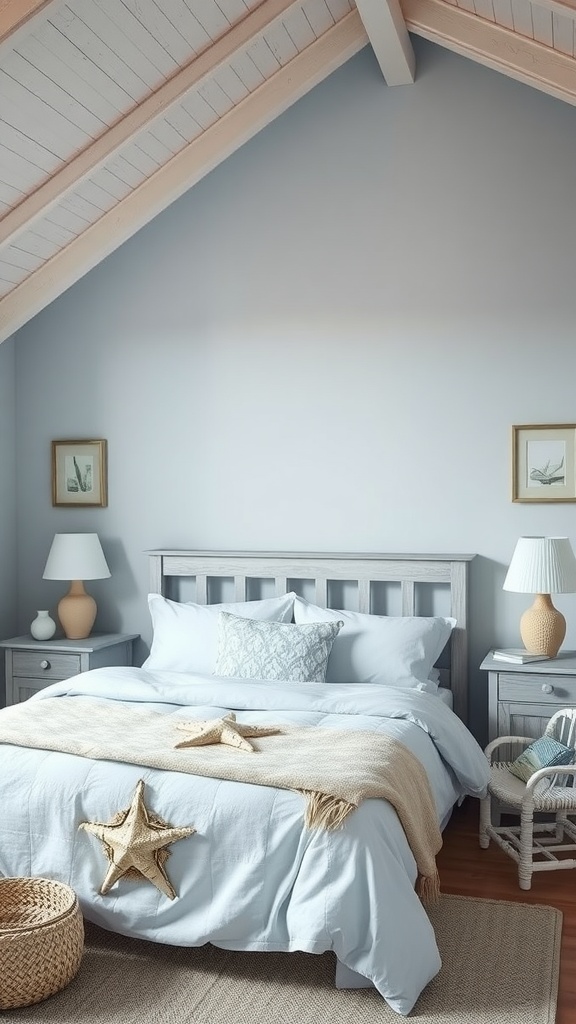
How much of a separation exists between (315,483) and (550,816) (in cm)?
176

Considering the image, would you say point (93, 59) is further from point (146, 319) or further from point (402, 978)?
point (402, 978)

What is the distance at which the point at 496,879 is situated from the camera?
3.41 meters

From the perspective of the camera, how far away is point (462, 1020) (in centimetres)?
250

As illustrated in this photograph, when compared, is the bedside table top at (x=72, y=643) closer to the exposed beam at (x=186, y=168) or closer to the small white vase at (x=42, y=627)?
the small white vase at (x=42, y=627)

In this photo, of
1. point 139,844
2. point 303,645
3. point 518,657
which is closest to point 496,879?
point 518,657

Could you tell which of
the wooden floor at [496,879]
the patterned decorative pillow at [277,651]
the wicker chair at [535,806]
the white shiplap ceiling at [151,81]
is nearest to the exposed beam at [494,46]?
the white shiplap ceiling at [151,81]

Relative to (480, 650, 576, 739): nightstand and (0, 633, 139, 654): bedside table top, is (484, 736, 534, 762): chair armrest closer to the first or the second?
(480, 650, 576, 739): nightstand

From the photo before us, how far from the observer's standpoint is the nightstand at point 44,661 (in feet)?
14.8

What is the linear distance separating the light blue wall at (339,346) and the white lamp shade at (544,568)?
357 millimetres

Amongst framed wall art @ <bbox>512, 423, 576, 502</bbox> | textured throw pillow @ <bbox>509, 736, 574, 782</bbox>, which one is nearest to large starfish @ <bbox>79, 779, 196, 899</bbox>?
textured throw pillow @ <bbox>509, 736, 574, 782</bbox>

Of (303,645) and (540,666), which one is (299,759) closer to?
(303,645)

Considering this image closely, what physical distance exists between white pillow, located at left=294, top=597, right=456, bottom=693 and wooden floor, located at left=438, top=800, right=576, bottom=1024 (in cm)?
61

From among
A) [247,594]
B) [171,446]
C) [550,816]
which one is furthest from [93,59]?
[550,816]

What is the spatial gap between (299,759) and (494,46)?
2.80 m
